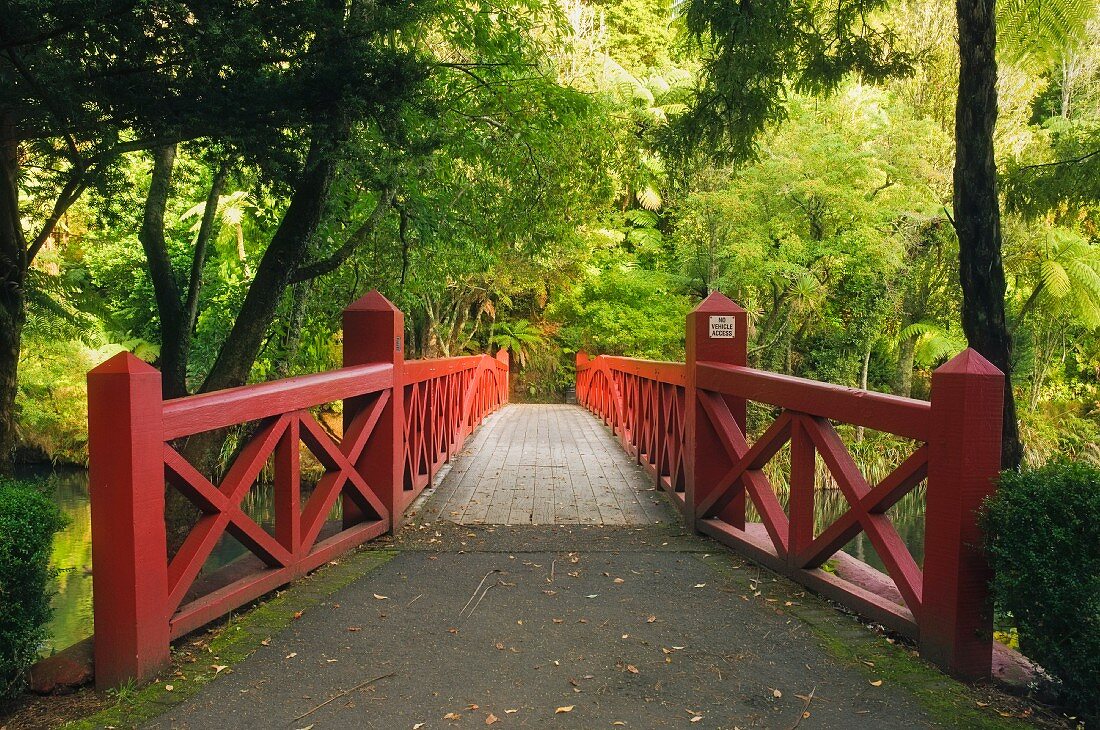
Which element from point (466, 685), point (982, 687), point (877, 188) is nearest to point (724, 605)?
point (982, 687)

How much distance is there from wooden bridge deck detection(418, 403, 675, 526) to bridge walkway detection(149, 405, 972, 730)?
521 mm

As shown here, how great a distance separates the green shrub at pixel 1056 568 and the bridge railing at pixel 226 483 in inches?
121

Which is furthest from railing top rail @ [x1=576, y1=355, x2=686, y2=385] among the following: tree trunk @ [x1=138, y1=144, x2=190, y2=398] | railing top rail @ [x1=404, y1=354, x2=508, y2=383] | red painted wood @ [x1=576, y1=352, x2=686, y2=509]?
tree trunk @ [x1=138, y1=144, x2=190, y2=398]

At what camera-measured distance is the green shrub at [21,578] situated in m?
2.49

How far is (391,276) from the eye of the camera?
10.0 meters

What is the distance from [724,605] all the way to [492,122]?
5908 millimetres

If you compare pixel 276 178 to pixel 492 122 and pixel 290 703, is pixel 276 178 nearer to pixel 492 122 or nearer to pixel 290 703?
pixel 290 703

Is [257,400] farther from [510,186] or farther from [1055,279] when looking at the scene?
[1055,279]

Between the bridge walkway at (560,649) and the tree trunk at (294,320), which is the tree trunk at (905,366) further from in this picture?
the bridge walkway at (560,649)

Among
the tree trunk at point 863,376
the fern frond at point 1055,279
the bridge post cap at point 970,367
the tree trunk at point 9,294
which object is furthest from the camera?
the tree trunk at point 863,376

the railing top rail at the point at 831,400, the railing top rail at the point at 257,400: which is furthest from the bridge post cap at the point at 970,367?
the railing top rail at the point at 257,400

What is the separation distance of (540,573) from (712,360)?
1.98 metres

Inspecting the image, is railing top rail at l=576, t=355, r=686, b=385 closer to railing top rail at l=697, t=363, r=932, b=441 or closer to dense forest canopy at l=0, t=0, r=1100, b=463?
railing top rail at l=697, t=363, r=932, b=441

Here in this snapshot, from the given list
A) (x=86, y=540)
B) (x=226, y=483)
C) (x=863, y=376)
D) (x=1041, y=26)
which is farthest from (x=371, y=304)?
(x=863, y=376)
